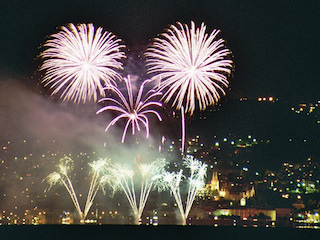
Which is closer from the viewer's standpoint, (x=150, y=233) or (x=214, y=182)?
(x=150, y=233)

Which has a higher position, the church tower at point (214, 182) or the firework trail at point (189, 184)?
the church tower at point (214, 182)

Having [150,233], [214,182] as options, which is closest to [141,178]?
[214,182]

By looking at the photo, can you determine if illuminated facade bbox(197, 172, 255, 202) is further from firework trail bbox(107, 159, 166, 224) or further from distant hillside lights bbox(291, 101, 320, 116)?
distant hillside lights bbox(291, 101, 320, 116)

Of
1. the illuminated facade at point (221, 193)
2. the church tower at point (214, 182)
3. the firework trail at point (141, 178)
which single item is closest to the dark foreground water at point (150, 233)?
the firework trail at point (141, 178)

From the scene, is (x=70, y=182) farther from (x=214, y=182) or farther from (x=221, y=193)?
(x=214, y=182)

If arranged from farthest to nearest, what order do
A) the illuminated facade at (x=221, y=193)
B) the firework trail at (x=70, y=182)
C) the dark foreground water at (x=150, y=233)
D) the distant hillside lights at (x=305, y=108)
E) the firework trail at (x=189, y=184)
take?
the distant hillside lights at (x=305, y=108) < the illuminated facade at (x=221, y=193) < the firework trail at (x=70, y=182) < the firework trail at (x=189, y=184) < the dark foreground water at (x=150, y=233)

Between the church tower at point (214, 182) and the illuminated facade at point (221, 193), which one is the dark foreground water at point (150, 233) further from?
the church tower at point (214, 182)

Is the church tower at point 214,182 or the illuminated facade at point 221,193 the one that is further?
the church tower at point 214,182

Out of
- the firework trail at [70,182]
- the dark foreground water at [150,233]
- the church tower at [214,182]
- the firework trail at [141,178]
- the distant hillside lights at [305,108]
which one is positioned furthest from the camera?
the distant hillside lights at [305,108]
